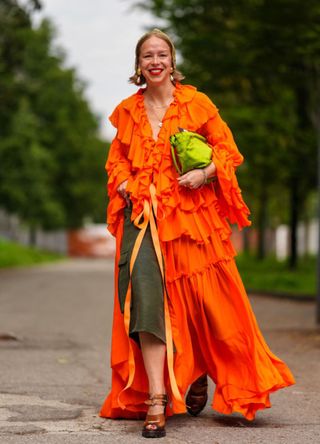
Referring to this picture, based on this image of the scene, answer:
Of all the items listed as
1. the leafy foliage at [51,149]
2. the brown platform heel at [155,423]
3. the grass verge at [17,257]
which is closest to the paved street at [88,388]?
the brown platform heel at [155,423]

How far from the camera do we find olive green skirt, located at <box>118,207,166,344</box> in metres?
4.72

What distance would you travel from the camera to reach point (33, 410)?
17.7ft

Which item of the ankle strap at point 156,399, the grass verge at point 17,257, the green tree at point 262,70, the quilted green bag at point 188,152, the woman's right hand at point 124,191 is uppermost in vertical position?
the green tree at point 262,70

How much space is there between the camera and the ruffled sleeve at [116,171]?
16.5ft

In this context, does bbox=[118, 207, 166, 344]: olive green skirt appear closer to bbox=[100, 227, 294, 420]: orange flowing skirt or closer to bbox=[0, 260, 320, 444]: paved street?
bbox=[100, 227, 294, 420]: orange flowing skirt

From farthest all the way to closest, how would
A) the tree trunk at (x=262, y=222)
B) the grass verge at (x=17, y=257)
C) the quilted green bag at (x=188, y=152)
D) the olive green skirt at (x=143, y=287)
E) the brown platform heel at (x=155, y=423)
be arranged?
the grass verge at (x=17, y=257) < the tree trunk at (x=262, y=222) < the quilted green bag at (x=188, y=152) < the olive green skirt at (x=143, y=287) < the brown platform heel at (x=155, y=423)

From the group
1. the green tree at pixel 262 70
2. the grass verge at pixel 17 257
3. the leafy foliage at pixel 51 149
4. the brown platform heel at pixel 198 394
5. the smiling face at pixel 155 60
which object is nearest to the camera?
the smiling face at pixel 155 60

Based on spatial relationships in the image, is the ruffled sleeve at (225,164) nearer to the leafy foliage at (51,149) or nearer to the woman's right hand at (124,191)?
the woman's right hand at (124,191)

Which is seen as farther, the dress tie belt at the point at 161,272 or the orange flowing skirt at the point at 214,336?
the orange flowing skirt at the point at 214,336

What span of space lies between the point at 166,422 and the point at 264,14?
8.81 meters

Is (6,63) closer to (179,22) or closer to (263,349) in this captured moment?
(179,22)

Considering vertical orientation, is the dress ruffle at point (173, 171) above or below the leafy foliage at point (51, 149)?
below

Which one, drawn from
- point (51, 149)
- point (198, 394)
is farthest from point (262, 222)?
point (51, 149)

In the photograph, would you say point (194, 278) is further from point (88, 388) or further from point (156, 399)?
point (88, 388)
